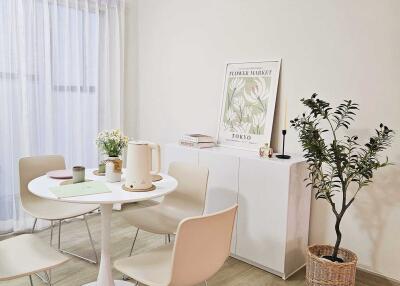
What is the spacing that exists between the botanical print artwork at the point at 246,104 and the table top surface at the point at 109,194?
1.15m

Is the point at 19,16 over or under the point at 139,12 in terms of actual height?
under

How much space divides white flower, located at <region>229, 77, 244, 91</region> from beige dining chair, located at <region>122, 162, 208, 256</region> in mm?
999

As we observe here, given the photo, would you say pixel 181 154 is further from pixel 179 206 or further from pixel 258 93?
pixel 258 93

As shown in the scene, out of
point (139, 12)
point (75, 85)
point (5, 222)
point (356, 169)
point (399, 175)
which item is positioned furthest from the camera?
point (139, 12)

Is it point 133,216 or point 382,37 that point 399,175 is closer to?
point 382,37

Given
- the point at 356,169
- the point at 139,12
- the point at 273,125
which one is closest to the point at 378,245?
the point at 356,169

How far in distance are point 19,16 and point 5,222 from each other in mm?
1904

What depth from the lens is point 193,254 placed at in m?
1.66

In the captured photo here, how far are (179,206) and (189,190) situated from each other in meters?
0.15

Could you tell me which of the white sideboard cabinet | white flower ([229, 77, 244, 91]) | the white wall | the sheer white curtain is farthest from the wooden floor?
white flower ([229, 77, 244, 91])

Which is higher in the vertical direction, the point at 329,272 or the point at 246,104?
the point at 246,104

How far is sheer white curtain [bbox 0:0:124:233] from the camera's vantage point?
3270 mm

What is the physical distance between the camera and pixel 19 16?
10.7 ft

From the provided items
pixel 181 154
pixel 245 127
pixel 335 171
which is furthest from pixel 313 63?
pixel 181 154
